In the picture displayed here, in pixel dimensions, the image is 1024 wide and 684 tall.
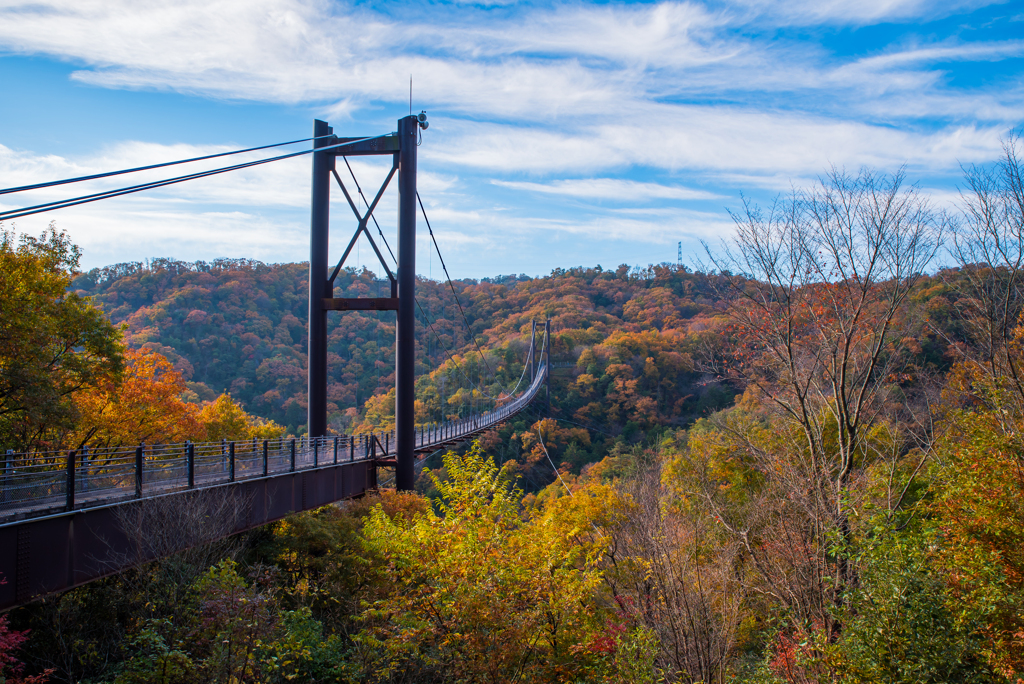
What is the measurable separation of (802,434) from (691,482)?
426 centimetres

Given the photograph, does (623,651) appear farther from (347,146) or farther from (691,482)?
(691,482)

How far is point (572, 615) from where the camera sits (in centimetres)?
786

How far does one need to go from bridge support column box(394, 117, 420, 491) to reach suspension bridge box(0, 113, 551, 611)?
24 millimetres

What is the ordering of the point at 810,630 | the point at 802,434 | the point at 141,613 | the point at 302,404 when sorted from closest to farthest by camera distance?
the point at 141,613 < the point at 810,630 < the point at 802,434 < the point at 302,404

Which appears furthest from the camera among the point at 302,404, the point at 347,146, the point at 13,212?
the point at 302,404

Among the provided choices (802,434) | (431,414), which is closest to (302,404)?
(431,414)

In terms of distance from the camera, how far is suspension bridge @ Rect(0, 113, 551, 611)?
604 cm

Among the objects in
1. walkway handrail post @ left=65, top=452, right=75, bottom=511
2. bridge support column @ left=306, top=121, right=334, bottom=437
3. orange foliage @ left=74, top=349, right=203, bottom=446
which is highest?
bridge support column @ left=306, top=121, right=334, bottom=437

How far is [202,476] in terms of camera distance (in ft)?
28.5

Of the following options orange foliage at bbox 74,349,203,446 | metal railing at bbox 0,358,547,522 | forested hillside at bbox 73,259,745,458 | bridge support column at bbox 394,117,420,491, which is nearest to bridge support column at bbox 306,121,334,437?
metal railing at bbox 0,358,547,522

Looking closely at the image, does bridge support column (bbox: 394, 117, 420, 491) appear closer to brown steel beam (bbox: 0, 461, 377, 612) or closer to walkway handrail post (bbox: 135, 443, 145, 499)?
brown steel beam (bbox: 0, 461, 377, 612)

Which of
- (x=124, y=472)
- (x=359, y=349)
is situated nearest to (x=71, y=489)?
(x=124, y=472)

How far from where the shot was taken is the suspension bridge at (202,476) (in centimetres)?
604

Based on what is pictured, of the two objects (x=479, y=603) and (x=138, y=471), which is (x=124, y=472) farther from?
(x=479, y=603)
